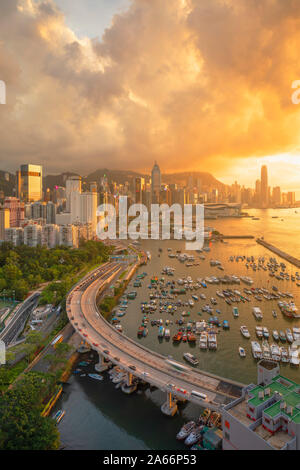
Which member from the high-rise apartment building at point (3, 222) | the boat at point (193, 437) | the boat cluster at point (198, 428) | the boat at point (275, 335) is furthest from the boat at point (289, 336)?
the high-rise apartment building at point (3, 222)

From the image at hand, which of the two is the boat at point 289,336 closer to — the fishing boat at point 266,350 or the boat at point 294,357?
the boat at point 294,357

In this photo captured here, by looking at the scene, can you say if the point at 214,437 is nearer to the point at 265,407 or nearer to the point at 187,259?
the point at 265,407

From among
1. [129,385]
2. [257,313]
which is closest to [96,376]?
[129,385]

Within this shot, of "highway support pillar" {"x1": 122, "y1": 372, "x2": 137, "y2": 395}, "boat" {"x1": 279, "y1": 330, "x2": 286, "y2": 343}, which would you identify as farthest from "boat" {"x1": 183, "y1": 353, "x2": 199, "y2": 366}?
"boat" {"x1": 279, "y1": 330, "x2": 286, "y2": 343}

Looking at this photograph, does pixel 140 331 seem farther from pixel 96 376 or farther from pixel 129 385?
pixel 129 385

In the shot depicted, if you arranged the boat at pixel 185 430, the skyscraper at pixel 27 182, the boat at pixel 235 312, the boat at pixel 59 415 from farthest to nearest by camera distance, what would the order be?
the skyscraper at pixel 27 182 → the boat at pixel 235 312 → the boat at pixel 59 415 → the boat at pixel 185 430

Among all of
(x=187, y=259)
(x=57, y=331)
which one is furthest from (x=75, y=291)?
(x=187, y=259)
